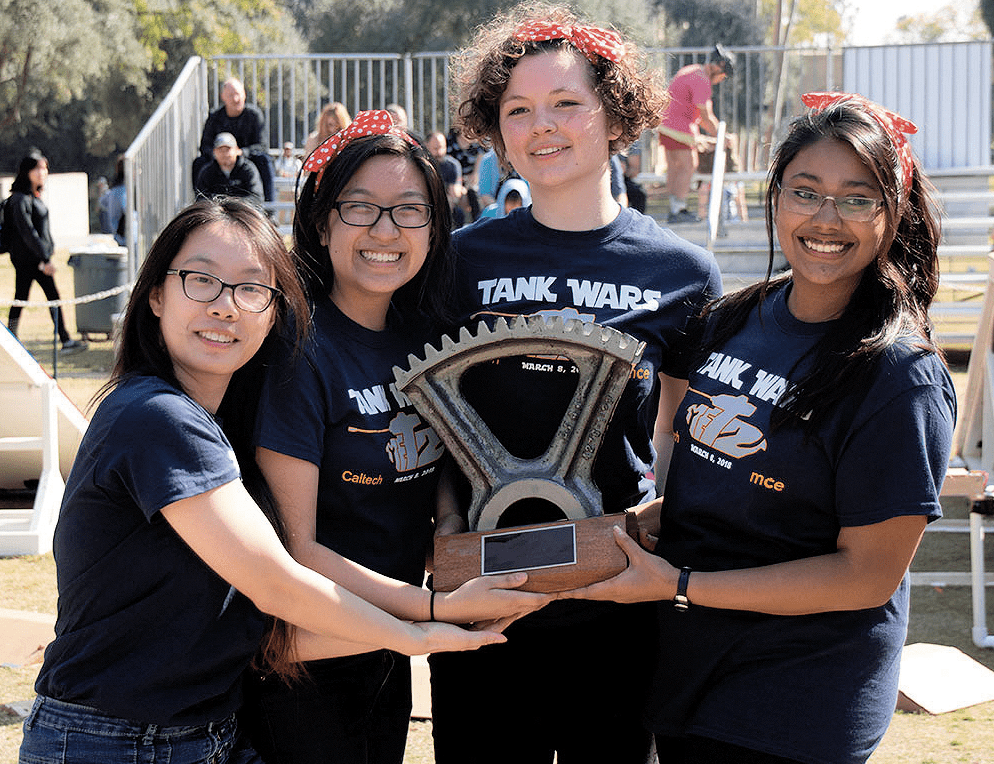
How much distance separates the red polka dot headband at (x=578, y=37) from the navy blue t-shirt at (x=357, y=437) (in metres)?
0.78

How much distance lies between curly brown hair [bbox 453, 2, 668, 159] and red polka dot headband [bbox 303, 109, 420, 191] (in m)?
0.31

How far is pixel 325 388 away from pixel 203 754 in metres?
0.77

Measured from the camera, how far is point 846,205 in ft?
6.88

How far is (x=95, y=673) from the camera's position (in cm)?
196

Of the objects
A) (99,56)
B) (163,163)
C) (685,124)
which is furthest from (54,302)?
(99,56)

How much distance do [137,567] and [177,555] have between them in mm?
74

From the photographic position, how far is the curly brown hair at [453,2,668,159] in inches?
98.2

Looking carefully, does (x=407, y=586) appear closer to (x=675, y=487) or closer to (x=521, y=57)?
(x=675, y=487)

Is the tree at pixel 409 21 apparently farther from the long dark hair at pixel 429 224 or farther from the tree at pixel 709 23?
the long dark hair at pixel 429 224

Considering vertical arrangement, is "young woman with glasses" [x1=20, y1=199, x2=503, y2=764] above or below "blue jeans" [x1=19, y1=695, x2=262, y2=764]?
above

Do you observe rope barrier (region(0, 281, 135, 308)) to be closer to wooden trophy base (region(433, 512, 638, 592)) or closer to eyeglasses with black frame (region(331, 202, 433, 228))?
eyeglasses with black frame (region(331, 202, 433, 228))

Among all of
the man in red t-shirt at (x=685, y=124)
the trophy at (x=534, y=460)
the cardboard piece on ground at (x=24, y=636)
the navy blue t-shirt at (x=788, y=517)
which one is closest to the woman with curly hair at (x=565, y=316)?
the trophy at (x=534, y=460)

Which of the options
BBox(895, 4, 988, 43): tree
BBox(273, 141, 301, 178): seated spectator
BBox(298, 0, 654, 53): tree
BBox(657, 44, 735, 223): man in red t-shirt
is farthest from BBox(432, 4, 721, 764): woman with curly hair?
BBox(895, 4, 988, 43): tree

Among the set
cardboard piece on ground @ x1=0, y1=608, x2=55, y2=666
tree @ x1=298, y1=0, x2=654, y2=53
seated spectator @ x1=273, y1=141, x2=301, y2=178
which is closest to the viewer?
cardboard piece on ground @ x1=0, y1=608, x2=55, y2=666
